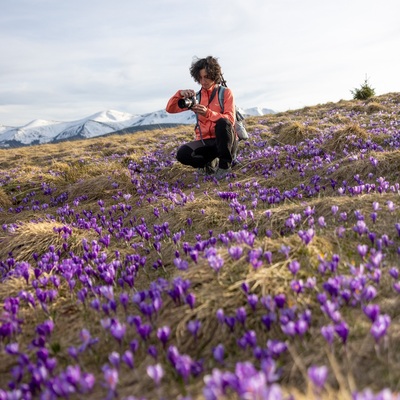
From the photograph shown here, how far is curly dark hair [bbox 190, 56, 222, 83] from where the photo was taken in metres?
8.95

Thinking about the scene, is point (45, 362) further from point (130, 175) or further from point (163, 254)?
point (130, 175)

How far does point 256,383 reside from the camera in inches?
75.2

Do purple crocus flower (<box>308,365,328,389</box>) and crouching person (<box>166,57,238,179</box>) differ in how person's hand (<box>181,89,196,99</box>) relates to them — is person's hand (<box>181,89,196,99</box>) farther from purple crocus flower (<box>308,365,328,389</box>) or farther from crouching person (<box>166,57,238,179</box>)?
purple crocus flower (<box>308,365,328,389</box>)

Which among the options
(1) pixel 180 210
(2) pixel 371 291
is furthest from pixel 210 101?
(2) pixel 371 291

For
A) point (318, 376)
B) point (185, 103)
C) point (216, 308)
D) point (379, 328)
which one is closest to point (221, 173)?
point (185, 103)

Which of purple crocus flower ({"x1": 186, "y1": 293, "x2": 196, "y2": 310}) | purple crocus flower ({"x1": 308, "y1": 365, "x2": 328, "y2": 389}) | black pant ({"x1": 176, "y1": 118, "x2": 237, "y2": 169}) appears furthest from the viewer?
black pant ({"x1": 176, "y1": 118, "x2": 237, "y2": 169})

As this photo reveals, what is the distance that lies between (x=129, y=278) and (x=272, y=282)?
4.96ft

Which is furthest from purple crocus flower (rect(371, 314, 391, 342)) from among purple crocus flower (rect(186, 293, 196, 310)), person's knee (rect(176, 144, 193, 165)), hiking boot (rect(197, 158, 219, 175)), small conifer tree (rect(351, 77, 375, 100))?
small conifer tree (rect(351, 77, 375, 100))

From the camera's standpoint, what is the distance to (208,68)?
8.92 meters

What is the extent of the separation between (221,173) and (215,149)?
25.8 inches

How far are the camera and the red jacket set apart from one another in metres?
0.09

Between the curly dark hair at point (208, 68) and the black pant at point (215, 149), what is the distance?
1.12 meters

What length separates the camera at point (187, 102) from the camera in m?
8.62

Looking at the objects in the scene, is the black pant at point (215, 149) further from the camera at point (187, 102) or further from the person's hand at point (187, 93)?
the person's hand at point (187, 93)
